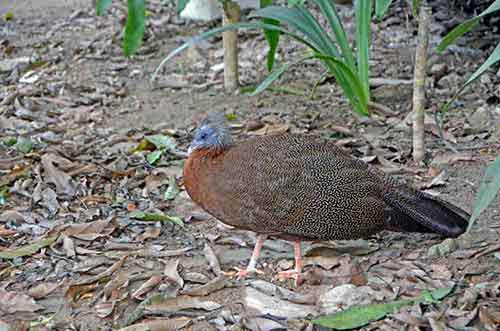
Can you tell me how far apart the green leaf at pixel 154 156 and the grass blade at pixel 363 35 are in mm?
1180

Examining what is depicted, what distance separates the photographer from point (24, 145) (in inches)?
193

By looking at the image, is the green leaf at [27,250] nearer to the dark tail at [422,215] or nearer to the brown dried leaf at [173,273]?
the brown dried leaf at [173,273]

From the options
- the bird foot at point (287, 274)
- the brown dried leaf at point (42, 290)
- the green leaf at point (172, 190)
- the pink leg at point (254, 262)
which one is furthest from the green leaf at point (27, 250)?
the bird foot at point (287, 274)

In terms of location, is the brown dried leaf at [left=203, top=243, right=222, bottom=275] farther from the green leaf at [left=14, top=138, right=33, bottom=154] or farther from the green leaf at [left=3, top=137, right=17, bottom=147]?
the green leaf at [left=3, top=137, right=17, bottom=147]

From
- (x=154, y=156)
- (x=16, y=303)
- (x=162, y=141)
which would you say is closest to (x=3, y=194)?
(x=154, y=156)

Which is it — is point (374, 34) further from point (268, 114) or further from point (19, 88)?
point (19, 88)

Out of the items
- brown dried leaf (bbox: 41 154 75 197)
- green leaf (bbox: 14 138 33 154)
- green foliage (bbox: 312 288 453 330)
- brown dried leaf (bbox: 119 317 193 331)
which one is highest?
green leaf (bbox: 14 138 33 154)

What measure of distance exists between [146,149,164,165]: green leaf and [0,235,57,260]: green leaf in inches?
38.3

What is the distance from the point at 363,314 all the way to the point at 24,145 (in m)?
2.65

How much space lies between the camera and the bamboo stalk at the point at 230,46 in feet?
17.3

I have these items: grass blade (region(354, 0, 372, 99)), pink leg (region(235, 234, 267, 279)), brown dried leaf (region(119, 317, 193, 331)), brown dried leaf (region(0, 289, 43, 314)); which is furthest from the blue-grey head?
grass blade (region(354, 0, 372, 99))

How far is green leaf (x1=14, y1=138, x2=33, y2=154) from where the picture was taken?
486 centimetres

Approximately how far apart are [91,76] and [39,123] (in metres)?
0.91

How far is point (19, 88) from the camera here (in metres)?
5.91
